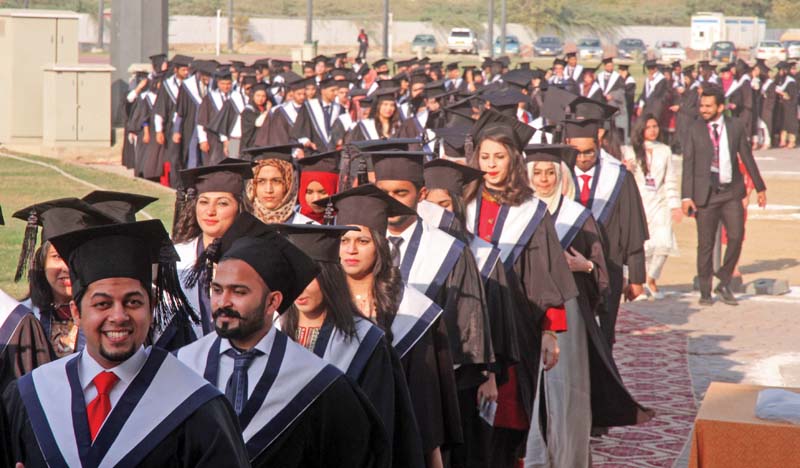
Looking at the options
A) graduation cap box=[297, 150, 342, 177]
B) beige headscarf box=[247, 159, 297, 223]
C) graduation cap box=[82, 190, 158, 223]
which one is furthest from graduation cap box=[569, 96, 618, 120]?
graduation cap box=[82, 190, 158, 223]

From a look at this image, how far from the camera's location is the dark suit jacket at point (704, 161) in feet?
44.8

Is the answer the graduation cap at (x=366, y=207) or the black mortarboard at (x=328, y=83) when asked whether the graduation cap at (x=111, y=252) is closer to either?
the graduation cap at (x=366, y=207)

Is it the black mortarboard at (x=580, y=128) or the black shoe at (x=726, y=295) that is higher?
the black mortarboard at (x=580, y=128)

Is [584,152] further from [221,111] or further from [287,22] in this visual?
[287,22]

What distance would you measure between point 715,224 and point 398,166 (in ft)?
24.1

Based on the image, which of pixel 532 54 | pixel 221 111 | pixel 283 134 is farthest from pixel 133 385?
pixel 532 54

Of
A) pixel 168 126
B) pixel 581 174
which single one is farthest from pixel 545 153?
pixel 168 126

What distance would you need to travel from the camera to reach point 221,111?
22.2 metres

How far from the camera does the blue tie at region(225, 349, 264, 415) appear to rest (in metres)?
4.54

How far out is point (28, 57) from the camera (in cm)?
2689

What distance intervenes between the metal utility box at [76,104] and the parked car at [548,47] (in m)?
55.6

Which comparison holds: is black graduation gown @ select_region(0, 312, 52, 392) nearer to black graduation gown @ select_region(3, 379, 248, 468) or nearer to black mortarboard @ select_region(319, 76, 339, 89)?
black graduation gown @ select_region(3, 379, 248, 468)

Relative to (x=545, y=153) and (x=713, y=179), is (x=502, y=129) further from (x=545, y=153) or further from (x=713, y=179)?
(x=713, y=179)

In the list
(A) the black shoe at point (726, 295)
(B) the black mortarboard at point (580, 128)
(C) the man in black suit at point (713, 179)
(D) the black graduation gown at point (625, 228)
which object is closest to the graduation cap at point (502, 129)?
(B) the black mortarboard at point (580, 128)
